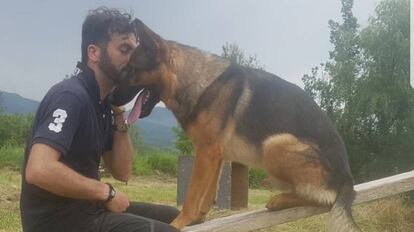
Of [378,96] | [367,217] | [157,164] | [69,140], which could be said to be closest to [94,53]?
[69,140]

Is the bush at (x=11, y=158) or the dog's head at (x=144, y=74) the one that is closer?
the dog's head at (x=144, y=74)

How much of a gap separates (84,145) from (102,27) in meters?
0.71

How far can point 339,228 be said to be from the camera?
11.5 ft

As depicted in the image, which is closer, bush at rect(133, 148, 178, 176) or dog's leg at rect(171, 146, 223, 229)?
dog's leg at rect(171, 146, 223, 229)

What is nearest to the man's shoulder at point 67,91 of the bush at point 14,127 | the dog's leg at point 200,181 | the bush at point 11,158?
the dog's leg at point 200,181

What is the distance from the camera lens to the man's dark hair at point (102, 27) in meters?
3.44

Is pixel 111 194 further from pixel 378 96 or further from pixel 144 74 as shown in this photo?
pixel 378 96

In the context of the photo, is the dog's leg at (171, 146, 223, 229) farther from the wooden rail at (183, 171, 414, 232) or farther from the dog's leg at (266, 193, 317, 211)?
the dog's leg at (266, 193, 317, 211)

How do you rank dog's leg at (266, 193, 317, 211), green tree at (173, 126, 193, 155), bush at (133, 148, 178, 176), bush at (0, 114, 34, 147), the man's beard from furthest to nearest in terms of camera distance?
1. bush at (0, 114, 34, 147)
2. bush at (133, 148, 178, 176)
3. green tree at (173, 126, 193, 155)
4. dog's leg at (266, 193, 317, 211)
5. the man's beard

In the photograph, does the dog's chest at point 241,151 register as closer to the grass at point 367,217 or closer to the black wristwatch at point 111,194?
the black wristwatch at point 111,194

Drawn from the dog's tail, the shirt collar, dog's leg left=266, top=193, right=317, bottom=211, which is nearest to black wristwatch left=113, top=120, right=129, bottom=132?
the shirt collar

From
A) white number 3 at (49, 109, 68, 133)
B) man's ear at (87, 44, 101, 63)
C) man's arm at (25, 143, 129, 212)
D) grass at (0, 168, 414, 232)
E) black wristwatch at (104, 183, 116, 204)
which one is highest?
man's ear at (87, 44, 101, 63)

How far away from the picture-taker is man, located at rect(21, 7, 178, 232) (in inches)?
116

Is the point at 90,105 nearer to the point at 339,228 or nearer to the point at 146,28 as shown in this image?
the point at 146,28
